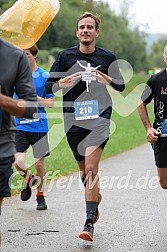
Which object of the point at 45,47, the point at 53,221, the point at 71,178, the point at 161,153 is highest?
the point at 161,153

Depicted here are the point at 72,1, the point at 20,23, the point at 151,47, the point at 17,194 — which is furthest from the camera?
the point at 151,47

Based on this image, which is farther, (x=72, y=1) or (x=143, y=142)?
(x=72, y=1)

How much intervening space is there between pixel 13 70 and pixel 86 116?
239cm

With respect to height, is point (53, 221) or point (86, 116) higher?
point (86, 116)

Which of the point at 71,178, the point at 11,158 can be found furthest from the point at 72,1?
the point at 11,158

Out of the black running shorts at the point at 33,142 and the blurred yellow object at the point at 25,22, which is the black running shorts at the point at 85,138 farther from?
the black running shorts at the point at 33,142

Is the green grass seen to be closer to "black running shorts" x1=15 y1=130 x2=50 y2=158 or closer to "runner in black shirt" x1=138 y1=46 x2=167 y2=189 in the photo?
"black running shorts" x1=15 y1=130 x2=50 y2=158

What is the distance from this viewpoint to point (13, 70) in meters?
4.54

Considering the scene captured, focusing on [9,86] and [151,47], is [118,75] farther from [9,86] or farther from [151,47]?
[151,47]

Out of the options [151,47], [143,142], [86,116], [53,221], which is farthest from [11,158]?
[151,47]

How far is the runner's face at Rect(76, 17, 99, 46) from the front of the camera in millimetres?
6898

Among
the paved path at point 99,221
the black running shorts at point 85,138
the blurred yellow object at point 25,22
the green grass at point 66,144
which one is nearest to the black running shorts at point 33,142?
the green grass at point 66,144

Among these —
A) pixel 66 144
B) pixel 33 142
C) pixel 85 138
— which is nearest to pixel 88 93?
pixel 85 138

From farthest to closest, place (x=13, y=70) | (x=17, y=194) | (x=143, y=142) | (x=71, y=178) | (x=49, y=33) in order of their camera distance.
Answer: (x=49, y=33)
(x=143, y=142)
(x=71, y=178)
(x=17, y=194)
(x=13, y=70)
